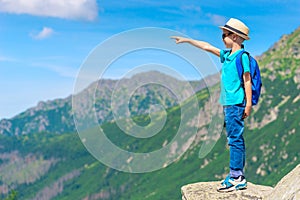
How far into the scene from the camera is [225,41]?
13930 millimetres

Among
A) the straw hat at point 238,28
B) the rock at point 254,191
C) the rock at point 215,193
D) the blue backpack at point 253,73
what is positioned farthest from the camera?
the rock at point 215,193

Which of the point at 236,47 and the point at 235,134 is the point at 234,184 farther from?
the point at 236,47

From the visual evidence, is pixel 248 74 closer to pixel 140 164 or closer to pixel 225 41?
pixel 225 41

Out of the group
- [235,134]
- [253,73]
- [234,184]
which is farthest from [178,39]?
[234,184]

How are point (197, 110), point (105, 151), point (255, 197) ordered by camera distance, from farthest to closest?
point (255, 197) < point (197, 110) < point (105, 151)

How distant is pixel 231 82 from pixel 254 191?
370cm

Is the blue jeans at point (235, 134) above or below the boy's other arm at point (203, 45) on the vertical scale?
below

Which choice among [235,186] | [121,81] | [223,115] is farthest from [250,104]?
[121,81]

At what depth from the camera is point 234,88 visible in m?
13.4

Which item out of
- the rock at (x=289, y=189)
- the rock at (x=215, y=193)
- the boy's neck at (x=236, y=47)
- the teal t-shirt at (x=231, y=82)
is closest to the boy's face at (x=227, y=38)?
the boy's neck at (x=236, y=47)

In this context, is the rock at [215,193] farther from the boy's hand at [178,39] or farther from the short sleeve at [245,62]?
the boy's hand at [178,39]

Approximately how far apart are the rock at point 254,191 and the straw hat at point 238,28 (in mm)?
4045

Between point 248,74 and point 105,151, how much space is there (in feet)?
15.7

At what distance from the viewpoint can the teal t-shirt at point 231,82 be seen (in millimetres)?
13328
